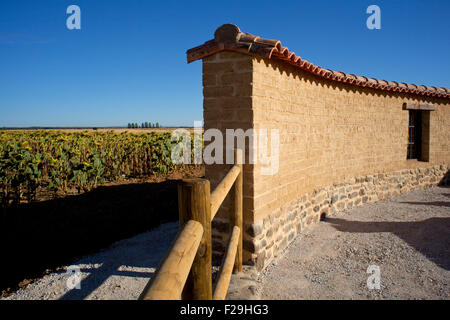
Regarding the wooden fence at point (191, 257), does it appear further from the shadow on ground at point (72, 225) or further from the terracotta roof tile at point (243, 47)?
the shadow on ground at point (72, 225)

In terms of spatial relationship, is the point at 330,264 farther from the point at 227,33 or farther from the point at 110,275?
the point at 227,33

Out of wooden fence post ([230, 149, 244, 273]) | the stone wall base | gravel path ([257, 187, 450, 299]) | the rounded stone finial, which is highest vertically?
the rounded stone finial

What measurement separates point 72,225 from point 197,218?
515cm

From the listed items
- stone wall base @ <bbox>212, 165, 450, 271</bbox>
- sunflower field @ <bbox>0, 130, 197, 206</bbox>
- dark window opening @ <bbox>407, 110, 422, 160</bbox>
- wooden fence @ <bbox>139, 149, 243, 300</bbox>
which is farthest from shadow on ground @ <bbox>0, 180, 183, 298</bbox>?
dark window opening @ <bbox>407, 110, 422, 160</bbox>

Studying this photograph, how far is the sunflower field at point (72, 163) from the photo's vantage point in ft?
24.4

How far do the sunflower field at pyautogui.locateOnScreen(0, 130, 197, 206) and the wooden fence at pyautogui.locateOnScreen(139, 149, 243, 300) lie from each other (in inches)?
271

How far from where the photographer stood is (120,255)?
15.1 feet

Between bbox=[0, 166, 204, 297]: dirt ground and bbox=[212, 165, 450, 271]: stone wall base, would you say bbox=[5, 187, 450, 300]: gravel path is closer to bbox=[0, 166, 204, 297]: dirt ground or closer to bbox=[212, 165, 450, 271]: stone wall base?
bbox=[212, 165, 450, 271]: stone wall base

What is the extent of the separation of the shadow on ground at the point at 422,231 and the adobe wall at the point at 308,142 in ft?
2.29

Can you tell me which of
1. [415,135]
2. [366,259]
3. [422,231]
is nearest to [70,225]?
[366,259]

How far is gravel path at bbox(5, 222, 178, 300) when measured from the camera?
352cm

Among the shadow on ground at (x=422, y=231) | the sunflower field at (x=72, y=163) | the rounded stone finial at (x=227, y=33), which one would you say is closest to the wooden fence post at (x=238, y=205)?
the rounded stone finial at (x=227, y=33)

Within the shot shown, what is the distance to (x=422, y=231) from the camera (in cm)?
560
